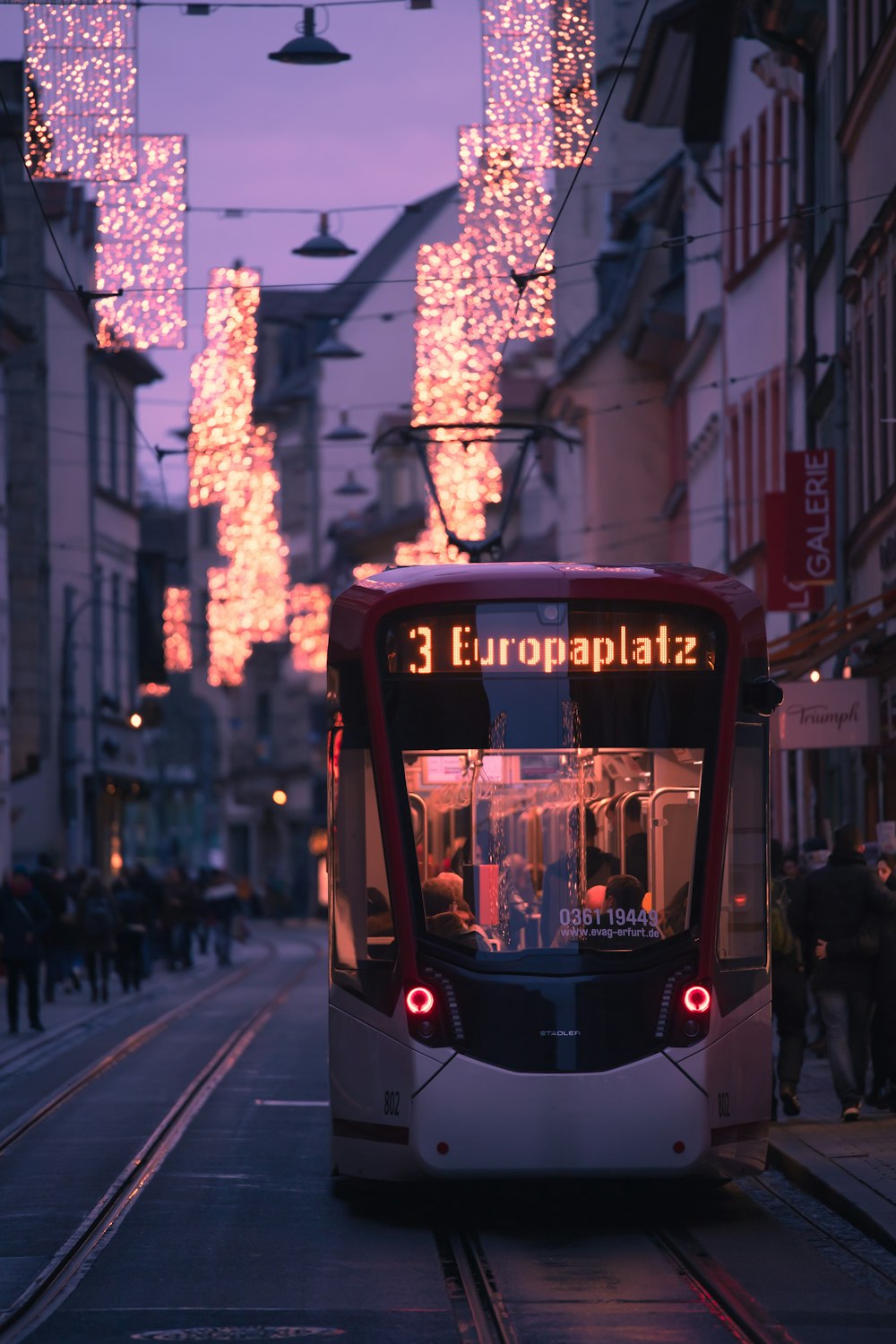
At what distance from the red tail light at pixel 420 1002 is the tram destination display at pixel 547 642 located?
1.58 m

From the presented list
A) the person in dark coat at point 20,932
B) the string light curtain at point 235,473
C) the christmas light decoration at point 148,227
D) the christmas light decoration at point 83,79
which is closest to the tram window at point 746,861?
the christmas light decoration at point 83,79

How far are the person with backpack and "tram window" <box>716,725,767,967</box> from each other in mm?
21437

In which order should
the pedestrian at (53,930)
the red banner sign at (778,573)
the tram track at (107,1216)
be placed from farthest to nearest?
the pedestrian at (53,930)
the red banner sign at (778,573)
the tram track at (107,1216)

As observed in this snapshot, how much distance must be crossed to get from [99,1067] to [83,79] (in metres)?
8.59

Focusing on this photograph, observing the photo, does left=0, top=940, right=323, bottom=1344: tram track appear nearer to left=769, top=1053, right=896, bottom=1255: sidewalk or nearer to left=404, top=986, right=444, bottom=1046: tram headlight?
left=404, top=986, right=444, bottom=1046: tram headlight

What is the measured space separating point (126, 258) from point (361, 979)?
9.95 meters

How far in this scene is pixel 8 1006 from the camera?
90.2 ft

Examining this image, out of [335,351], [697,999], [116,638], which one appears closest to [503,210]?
[697,999]

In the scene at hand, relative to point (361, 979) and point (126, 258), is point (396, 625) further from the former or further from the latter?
point (126, 258)

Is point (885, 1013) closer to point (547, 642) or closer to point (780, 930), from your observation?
point (780, 930)

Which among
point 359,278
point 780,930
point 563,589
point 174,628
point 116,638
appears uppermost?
point 359,278

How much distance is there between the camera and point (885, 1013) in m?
16.7

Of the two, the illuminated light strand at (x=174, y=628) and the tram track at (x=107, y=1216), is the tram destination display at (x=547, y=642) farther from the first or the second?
the illuminated light strand at (x=174, y=628)

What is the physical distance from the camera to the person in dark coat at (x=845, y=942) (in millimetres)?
16469
